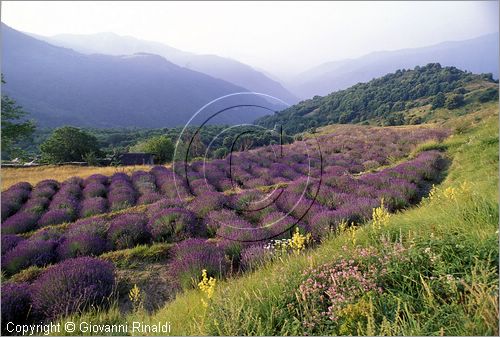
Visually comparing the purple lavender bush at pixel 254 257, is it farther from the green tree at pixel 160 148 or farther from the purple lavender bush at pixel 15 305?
Answer: the green tree at pixel 160 148

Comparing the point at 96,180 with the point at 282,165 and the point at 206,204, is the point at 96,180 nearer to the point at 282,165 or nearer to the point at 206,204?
the point at 206,204

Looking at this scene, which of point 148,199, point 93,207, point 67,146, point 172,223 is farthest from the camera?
point 67,146

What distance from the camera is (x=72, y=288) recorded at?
4070mm

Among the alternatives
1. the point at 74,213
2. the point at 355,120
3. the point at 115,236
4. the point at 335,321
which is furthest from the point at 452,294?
the point at 355,120

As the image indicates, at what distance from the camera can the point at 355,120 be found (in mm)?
49312

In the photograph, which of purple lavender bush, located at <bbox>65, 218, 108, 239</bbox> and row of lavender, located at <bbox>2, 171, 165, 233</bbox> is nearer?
purple lavender bush, located at <bbox>65, 218, 108, 239</bbox>

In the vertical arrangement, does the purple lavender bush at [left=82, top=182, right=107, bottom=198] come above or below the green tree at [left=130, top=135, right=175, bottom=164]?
above

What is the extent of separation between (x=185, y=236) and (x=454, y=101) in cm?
4989

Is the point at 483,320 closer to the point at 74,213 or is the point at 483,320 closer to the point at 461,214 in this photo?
the point at 461,214

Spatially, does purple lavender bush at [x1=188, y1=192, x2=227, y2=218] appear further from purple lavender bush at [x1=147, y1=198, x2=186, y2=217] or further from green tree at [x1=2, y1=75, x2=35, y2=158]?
green tree at [x1=2, y1=75, x2=35, y2=158]

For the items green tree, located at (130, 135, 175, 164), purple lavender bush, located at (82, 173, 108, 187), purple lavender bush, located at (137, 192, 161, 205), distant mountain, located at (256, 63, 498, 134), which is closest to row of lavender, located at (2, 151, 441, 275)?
purple lavender bush, located at (137, 192, 161, 205)

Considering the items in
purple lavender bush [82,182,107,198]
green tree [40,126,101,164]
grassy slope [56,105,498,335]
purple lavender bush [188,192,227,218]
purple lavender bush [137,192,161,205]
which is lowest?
green tree [40,126,101,164]

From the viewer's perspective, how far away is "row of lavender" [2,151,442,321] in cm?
412

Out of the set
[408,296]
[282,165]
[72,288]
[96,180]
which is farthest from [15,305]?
[282,165]
